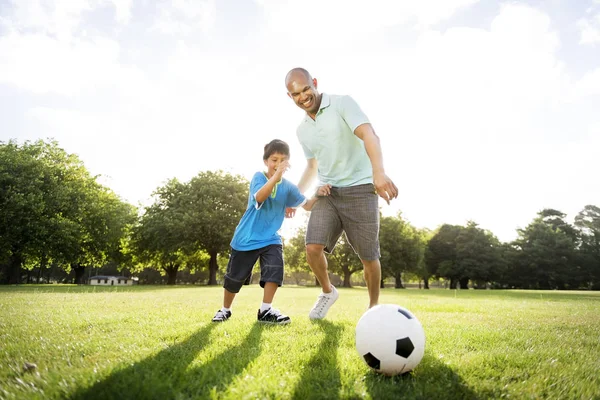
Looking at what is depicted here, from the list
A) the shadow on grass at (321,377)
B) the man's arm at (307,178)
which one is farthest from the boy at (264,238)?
the shadow on grass at (321,377)

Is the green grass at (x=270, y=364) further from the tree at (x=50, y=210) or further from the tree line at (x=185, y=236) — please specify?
the tree line at (x=185, y=236)

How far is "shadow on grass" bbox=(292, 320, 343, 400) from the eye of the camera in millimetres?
2102

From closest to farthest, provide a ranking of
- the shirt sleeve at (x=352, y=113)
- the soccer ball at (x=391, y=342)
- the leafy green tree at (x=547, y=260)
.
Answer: the soccer ball at (x=391, y=342) → the shirt sleeve at (x=352, y=113) → the leafy green tree at (x=547, y=260)

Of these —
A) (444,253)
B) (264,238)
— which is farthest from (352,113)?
(444,253)

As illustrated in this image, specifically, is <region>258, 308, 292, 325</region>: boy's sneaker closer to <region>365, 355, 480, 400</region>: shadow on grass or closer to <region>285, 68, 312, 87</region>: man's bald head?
<region>365, 355, 480, 400</region>: shadow on grass

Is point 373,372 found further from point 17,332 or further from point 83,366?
point 17,332

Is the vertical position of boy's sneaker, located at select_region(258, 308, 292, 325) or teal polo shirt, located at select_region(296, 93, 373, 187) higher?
teal polo shirt, located at select_region(296, 93, 373, 187)

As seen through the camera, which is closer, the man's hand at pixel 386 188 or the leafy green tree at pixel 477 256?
the man's hand at pixel 386 188

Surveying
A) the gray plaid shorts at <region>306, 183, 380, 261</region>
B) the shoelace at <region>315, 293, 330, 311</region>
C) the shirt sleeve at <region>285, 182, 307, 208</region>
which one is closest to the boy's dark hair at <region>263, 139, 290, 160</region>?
the shirt sleeve at <region>285, 182, 307, 208</region>

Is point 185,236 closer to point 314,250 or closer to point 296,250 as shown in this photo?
point 296,250

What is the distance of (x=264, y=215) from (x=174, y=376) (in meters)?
3.08

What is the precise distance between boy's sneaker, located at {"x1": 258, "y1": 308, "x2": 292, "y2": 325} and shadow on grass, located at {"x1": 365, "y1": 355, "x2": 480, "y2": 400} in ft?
7.52

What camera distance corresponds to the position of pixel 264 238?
516 cm

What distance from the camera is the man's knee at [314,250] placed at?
4785mm
